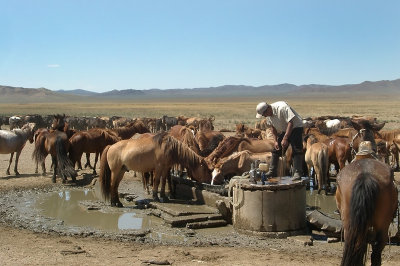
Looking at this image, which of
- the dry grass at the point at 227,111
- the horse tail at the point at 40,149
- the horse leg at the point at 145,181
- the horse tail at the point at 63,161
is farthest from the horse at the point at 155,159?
the dry grass at the point at 227,111

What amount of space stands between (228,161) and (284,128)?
103 inches

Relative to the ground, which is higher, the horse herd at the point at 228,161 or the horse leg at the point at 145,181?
the horse herd at the point at 228,161

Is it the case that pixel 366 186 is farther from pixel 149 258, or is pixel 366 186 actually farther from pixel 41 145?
pixel 41 145

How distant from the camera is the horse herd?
484 cm

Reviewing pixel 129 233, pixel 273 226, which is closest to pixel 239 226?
pixel 273 226

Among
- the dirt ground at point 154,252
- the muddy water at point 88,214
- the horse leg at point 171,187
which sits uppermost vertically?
the horse leg at point 171,187

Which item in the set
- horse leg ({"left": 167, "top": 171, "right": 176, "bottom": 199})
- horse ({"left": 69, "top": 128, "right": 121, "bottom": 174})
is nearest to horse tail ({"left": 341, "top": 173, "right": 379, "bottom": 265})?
horse leg ({"left": 167, "top": 171, "right": 176, "bottom": 199})

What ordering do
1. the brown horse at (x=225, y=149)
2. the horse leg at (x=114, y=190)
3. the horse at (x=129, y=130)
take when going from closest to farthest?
the horse leg at (x=114, y=190), the brown horse at (x=225, y=149), the horse at (x=129, y=130)

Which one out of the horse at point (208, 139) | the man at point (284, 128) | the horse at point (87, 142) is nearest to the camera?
the man at point (284, 128)

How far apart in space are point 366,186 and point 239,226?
11.3ft

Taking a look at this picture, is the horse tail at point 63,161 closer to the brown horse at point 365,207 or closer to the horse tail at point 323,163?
the horse tail at point 323,163

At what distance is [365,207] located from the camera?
4.78 m

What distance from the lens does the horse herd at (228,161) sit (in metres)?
4.84

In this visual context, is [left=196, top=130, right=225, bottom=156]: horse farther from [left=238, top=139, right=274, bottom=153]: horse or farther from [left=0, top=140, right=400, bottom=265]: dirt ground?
[left=0, top=140, right=400, bottom=265]: dirt ground
